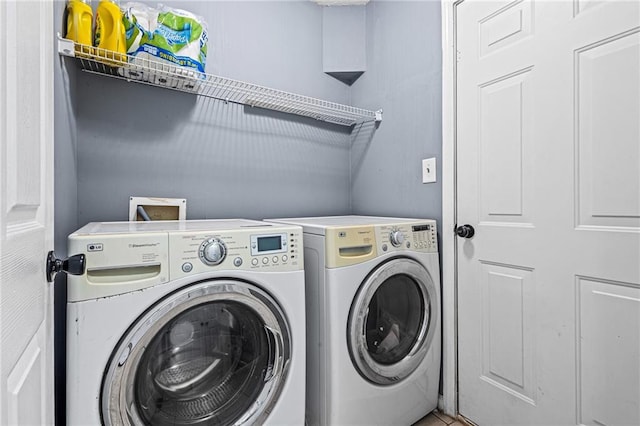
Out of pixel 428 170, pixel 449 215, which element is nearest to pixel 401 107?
pixel 428 170

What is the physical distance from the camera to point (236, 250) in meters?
1.09

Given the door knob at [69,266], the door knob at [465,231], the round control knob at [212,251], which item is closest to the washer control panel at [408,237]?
the door knob at [465,231]

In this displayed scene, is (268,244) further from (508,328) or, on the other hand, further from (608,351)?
(608,351)

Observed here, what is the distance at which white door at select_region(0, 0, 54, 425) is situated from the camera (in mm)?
455

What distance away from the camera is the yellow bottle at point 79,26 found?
1.20 meters

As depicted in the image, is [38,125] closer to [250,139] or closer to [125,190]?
[125,190]

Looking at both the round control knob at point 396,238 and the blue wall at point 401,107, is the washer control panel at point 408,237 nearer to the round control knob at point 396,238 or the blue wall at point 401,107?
the round control knob at point 396,238

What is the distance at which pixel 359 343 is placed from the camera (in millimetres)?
1306

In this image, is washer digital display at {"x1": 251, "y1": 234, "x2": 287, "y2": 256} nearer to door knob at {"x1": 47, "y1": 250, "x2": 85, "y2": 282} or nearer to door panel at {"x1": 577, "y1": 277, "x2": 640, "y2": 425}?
door knob at {"x1": 47, "y1": 250, "x2": 85, "y2": 282}

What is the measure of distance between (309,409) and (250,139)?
4.65 feet

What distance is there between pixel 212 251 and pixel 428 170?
1188 millimetres

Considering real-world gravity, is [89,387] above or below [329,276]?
below

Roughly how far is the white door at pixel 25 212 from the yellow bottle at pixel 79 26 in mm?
560

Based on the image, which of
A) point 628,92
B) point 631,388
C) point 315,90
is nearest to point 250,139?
point 315,90
